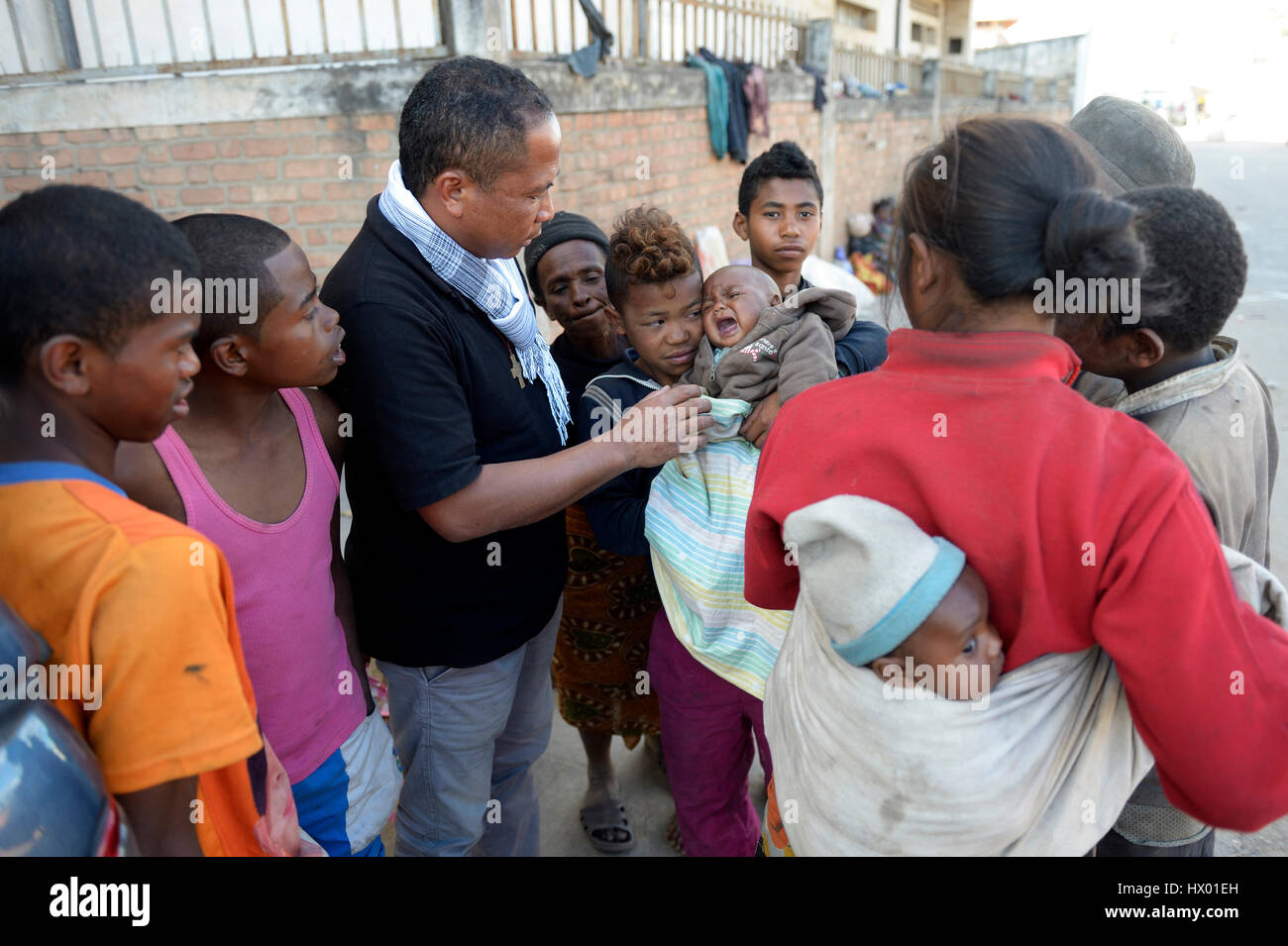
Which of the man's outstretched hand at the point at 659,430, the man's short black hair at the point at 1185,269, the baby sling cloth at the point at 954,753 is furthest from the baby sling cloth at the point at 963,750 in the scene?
the man's outstretched hand at the point at 659,430

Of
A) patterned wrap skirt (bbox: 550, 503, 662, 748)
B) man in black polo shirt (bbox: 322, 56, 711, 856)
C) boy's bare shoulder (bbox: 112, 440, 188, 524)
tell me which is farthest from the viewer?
patterned wrap skirt (bbox: 550, 503, 662, 748)

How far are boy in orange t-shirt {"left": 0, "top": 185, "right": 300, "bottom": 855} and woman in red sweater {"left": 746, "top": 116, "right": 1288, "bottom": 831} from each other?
0.82 meters

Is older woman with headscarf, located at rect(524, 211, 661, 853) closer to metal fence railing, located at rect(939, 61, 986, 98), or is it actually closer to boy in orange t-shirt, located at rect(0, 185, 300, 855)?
boy in orange t-shirt, located at rect(0, 185, 300, 855)

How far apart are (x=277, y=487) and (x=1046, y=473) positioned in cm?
133

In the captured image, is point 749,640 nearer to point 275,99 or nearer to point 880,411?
point 880,411

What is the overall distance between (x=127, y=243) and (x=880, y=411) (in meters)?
1.05

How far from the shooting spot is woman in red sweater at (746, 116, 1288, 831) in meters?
0.97

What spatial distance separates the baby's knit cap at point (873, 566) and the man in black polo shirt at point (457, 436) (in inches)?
31.6

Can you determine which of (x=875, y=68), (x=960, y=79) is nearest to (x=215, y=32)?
(x=875, y=68)

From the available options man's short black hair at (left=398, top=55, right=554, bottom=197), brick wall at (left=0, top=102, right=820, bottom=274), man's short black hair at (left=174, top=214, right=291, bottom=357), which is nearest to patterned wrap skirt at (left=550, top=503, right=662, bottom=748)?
man's short black hair at (left=398, top=55, right=554, bottom=197)

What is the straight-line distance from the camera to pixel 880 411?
44.4 inches

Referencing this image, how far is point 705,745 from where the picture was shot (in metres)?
2.22

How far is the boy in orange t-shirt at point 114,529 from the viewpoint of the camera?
99 cm

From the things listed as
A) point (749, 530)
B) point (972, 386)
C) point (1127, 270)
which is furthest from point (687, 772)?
point (1127, 270)
